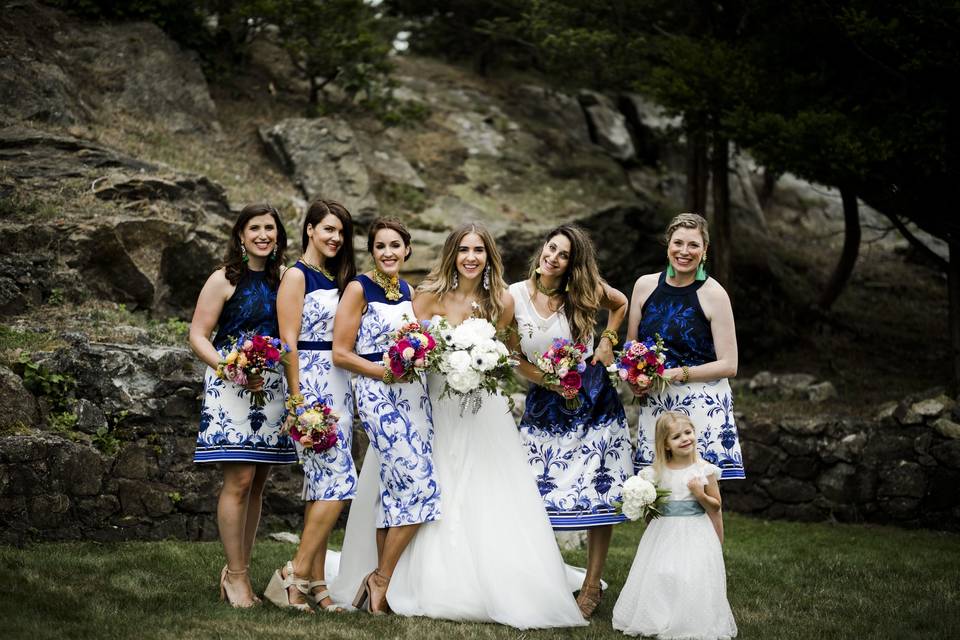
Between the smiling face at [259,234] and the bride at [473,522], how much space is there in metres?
0.97

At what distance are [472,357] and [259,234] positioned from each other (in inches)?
59.5

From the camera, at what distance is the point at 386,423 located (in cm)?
576

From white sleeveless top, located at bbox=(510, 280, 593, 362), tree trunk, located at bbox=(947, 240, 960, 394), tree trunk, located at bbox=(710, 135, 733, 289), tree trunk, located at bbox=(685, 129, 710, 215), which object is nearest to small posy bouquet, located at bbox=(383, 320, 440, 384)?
white sleeveless top, located at bbox=(510, 280, 593, 362)

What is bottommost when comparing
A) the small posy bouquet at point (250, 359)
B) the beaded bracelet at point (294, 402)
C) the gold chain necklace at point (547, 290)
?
the beaded bracelet at point (294, 402)

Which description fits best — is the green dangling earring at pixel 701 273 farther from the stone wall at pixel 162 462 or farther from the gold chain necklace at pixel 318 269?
the stone wall at pixel 162 462

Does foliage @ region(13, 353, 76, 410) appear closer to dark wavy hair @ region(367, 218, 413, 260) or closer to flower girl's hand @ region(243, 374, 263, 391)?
flower girl's hand @ region(243, 374, 263, 391)

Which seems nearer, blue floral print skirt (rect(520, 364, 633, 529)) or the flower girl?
the flower girl

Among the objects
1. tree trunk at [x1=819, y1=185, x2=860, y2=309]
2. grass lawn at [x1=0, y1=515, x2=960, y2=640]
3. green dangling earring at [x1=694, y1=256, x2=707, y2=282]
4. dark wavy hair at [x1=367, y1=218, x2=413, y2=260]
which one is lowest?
grass lawn at [x1=0, y1=515, x2=960, y2=640]

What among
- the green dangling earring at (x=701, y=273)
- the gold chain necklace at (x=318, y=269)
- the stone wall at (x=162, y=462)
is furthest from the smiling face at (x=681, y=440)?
the stone wall at (x=162, y=462)

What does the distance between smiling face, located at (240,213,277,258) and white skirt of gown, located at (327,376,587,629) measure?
1.31 metres

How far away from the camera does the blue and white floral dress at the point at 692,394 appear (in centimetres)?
603

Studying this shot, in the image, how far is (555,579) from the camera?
5.73m

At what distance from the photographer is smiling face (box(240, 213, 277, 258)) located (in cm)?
586

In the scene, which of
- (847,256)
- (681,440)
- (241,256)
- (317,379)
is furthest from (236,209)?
(847,256)
